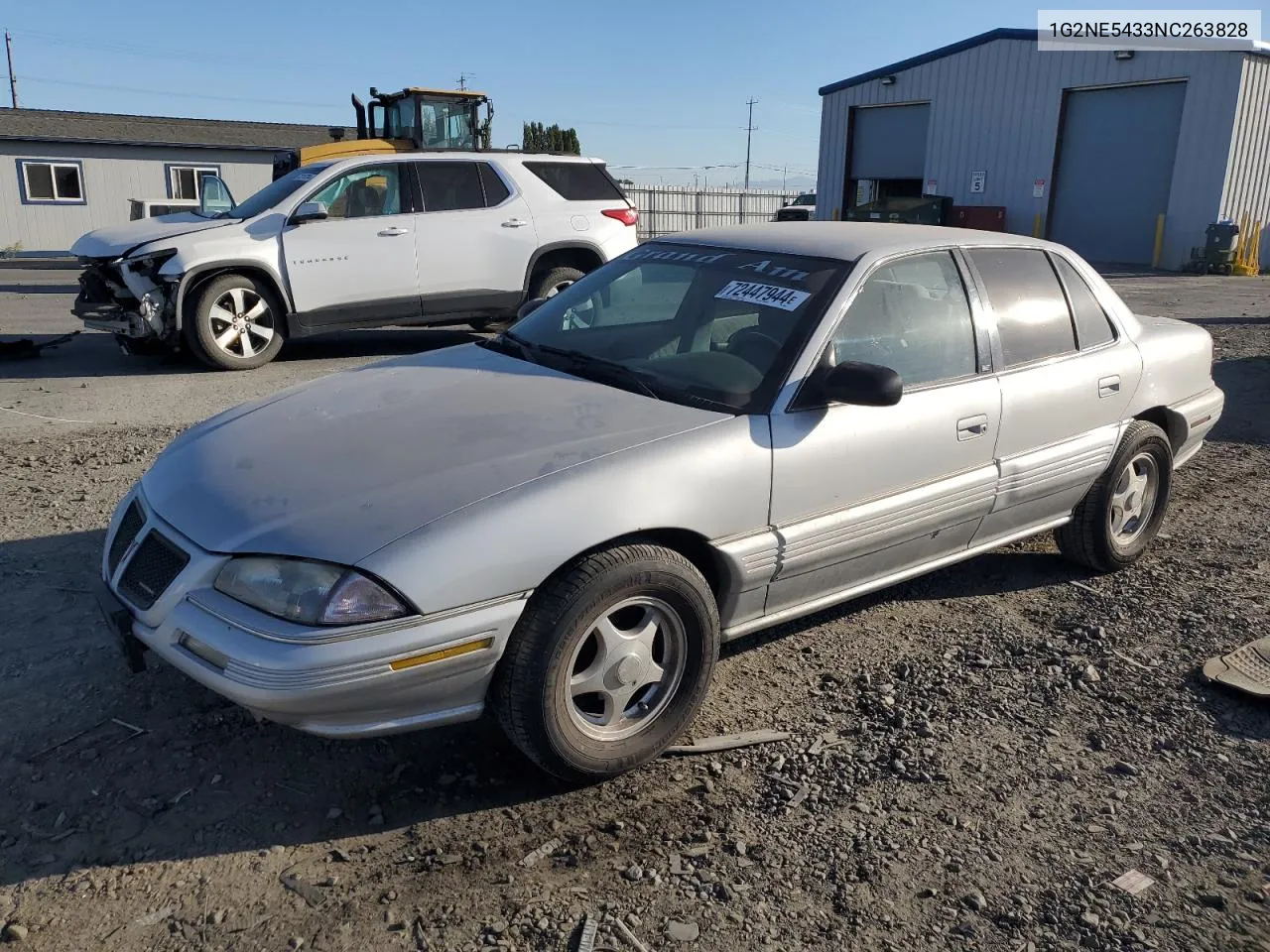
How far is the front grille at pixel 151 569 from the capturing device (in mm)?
2836

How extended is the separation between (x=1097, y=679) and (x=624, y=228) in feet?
25.4

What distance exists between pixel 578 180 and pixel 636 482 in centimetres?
805

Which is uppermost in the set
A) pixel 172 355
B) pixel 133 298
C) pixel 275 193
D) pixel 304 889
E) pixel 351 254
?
pixel 275 193

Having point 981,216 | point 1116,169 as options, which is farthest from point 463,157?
point 1116,169

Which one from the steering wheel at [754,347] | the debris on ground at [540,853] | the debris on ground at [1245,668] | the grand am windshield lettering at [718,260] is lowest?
the debris on ground at [540,853]

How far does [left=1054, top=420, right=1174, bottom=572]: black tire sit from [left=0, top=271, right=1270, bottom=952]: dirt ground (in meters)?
0.28

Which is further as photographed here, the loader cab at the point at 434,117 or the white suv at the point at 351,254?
the loader cab at the point at 434,117

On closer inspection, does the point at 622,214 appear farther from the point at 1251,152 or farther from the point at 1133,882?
the point at 1251,152

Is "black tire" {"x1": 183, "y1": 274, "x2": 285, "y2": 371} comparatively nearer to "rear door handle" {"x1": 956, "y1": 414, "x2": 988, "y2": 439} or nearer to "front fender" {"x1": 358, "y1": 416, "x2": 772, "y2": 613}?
"front fender" {"x1": 358, "y1": 416, "x2": 772, "y2": 613}

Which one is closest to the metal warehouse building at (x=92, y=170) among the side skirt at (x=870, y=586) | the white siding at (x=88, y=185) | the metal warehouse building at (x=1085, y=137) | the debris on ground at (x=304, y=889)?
the white siding at (x=88, y=185)

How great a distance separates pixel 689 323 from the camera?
3.88 meters

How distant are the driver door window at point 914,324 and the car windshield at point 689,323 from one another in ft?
0.51

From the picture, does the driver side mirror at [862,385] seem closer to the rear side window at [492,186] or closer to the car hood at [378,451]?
the car hood at [378,451]

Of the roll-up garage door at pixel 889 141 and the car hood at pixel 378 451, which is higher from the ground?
the roll-up garage door at pixel 889 141
